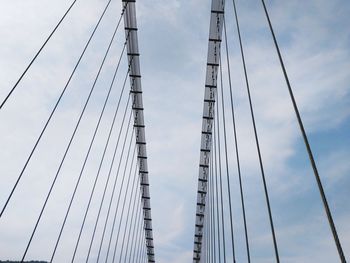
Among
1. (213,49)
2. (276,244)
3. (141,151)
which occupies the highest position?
(141,151)

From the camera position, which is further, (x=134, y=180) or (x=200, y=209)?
(x=200, y=209)

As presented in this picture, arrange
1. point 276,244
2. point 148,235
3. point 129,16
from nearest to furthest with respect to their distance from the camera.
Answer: point 276,244 < point 129,16 < point 148,235

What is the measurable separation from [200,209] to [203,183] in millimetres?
3968

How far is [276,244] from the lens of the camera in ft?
10.6

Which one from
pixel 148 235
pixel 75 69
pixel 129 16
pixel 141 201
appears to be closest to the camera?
pixel 75 69

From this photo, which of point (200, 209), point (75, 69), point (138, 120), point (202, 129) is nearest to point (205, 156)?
point (202, 129)

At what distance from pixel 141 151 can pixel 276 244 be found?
45.5 feet

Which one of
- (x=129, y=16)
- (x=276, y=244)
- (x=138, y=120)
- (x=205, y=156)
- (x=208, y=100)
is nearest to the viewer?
(x=276, y=244)

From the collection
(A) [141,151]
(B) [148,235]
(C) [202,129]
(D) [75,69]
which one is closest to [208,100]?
(C) [202,129]

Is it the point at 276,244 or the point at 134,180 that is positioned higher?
the point at 134,180

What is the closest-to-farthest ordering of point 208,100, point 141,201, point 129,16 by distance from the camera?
point 129,16 < point 208,100 < point 141,201

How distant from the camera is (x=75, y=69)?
7.29 meters

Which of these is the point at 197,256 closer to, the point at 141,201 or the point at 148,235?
the point at 148,235

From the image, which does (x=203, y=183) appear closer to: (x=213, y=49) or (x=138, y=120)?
(x=138, y=120)
